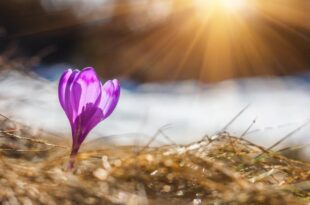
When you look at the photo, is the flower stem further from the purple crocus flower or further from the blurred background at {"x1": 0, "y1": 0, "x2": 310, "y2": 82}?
the blurred background at {"x1": 0, "y1": 0, "x2": 310, "y2": 82}

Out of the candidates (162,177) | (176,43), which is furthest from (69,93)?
(176,43)

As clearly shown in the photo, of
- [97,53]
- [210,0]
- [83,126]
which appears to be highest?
[210,0]

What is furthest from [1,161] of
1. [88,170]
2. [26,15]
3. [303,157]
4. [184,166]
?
[26,15]

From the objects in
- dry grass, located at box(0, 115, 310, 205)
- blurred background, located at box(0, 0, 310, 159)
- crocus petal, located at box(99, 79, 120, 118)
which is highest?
blurred background, located at box(0, 0, 310, 159)

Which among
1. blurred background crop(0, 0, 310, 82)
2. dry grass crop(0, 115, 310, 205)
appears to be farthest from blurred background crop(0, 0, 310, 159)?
dry grass crop(0, 115, 310, 205)

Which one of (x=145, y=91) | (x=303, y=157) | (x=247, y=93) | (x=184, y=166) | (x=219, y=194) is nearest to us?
(x=219, y=194)

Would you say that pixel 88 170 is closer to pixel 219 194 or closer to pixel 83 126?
pixel 83 126

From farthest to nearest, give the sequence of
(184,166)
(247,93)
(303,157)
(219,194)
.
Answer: (247,93) < (303,157) < (184,166) < (219,194)

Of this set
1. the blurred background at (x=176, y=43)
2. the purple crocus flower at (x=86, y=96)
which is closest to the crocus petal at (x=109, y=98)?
the purple crocus flower at (x=86, y=96)
